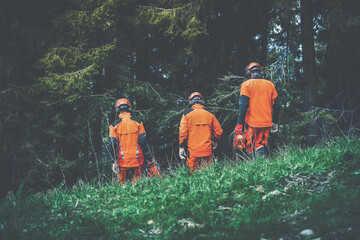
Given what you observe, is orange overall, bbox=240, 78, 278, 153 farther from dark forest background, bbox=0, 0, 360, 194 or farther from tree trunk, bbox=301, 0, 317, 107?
tree trunk, bbox=301, 0, 317, 107

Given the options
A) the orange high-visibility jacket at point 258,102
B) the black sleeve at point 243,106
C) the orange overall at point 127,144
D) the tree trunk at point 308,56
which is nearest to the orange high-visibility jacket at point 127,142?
the orange overall at point 127,144

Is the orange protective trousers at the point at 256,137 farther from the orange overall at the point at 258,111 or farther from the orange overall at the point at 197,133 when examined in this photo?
the orange overall at the point at 197,133

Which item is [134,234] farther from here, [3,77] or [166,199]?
[3,77]

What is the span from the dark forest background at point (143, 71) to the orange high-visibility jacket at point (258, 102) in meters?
2.52

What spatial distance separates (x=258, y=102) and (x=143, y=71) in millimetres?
7152

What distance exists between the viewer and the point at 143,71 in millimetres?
12852

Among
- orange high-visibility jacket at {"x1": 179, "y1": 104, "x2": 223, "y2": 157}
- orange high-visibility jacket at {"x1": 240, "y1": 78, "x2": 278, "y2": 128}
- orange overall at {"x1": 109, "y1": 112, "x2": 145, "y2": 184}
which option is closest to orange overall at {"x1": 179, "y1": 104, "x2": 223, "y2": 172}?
orange high-visibility jacket at {"x1": 179, "y1": 104, "x2": 223, "y2": 157}

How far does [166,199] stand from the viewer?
4152 millimetres

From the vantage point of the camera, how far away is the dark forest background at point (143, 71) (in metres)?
9.10

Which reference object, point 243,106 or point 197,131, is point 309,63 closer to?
point 243,106

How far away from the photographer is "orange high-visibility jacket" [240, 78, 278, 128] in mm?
6504

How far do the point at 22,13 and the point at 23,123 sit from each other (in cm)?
380

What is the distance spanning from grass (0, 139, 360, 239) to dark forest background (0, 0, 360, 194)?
389cm

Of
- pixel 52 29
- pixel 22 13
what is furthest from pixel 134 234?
pixel 22 13
